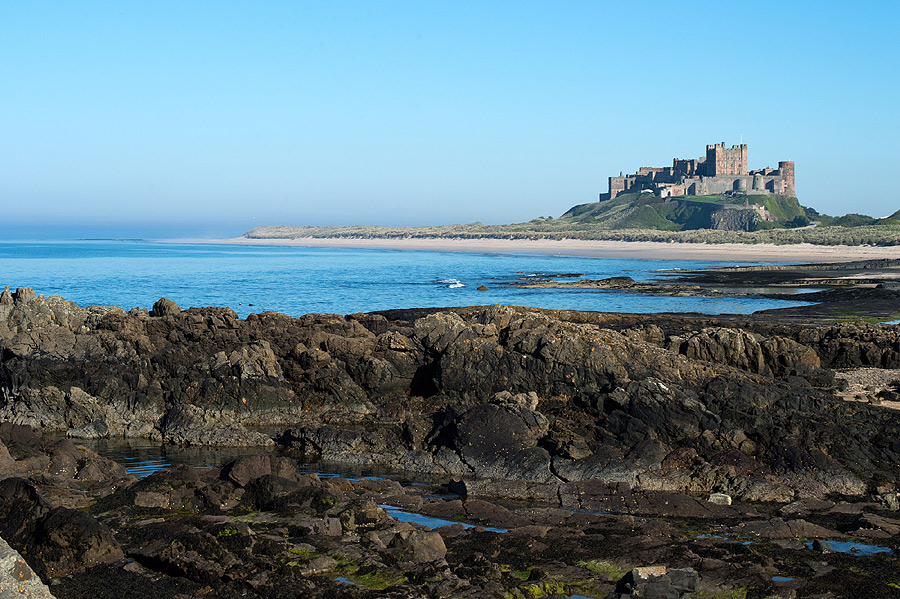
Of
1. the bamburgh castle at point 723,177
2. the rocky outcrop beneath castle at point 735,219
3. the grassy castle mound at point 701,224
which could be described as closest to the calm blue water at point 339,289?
the grassy castle mound at point 701,224

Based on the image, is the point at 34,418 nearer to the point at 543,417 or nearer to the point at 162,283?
the point at 543,417

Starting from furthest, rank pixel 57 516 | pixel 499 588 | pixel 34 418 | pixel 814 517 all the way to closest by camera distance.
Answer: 1. pixel 34 418
2. pixel 814 517
3. pixel 57 516
4. pixel 499 588

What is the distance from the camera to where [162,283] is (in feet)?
214

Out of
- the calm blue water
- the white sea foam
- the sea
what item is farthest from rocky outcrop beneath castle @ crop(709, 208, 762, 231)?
the white sea foam

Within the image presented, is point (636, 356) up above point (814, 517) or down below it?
above

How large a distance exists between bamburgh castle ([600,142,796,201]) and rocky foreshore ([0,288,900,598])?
15408 centimetres

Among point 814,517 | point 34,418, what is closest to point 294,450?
point 34,418

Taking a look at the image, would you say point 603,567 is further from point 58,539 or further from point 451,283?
point 451,283

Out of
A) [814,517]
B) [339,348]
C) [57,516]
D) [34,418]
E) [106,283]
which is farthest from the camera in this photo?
[106,283]

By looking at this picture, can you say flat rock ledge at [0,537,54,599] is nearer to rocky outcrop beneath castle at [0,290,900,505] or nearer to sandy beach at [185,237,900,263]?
rocky outcrop beneath castle at [0,290,900,505]

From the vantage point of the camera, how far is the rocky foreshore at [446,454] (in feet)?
26.3

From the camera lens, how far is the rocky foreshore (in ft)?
26.3

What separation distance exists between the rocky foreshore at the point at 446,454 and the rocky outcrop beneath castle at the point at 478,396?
4cm

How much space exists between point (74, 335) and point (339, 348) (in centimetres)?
605
